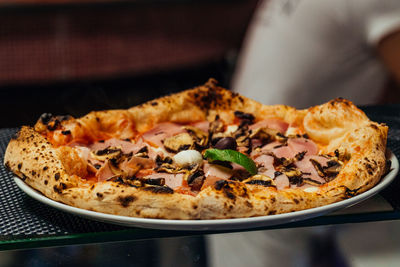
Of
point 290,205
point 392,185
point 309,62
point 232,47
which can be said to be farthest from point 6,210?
point 232,47

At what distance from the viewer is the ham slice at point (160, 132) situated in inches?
44.3

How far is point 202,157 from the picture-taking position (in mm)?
979

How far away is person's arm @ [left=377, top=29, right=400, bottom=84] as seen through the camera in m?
1.96

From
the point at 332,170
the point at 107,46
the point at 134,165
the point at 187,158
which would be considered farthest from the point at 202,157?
the point at 107,46

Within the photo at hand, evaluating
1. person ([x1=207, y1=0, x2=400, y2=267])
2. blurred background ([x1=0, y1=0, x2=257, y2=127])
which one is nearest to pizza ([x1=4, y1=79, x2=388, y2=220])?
person ([x1=207, y1=0, x2=400, y2=267])

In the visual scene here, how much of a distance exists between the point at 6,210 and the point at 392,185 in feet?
2.19

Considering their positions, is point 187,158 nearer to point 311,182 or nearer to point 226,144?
point 226,144

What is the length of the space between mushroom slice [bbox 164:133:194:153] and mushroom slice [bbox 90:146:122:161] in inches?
4.3

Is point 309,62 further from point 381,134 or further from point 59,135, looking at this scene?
point 59,135

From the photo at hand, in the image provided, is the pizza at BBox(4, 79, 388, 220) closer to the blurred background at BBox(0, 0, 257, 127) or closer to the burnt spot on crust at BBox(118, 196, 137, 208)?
the burnt spot on crust at BBox(118, 196, 137, 208)

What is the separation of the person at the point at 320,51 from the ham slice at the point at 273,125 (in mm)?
731

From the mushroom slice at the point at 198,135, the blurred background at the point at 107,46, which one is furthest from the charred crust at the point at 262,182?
the blurred background at the point at 107,46

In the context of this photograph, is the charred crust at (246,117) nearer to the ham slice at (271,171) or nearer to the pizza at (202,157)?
the pizza at (202,157)

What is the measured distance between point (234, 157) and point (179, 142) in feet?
0.74
